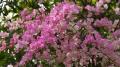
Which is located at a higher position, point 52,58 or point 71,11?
point 71,11

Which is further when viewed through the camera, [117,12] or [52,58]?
[117,12]

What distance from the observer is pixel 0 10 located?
13.8 feet

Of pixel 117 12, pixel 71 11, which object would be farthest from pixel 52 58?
pixel 117 12

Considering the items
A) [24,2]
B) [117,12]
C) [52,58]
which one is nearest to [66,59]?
[52,58]

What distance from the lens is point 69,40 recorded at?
3.02 metres

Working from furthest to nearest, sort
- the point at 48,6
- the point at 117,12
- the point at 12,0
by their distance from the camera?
the point at 12,0 < the point at 48,6 < the point at 117,12

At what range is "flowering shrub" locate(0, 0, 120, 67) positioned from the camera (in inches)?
117

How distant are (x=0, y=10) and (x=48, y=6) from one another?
562 millimetres

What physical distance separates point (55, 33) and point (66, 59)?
0.75ft

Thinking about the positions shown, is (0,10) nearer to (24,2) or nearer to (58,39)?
(24,2)

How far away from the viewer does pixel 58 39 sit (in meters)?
3.03

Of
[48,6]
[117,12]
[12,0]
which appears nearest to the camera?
[117,12]

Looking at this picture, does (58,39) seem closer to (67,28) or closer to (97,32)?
(67,28)

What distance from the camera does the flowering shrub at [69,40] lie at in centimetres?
297
